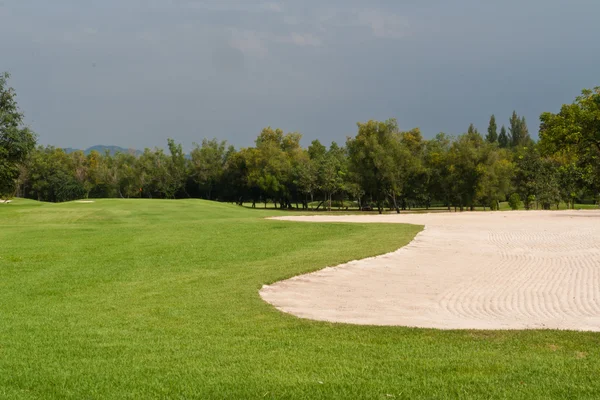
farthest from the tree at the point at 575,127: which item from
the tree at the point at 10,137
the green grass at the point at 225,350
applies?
the tree at the point at 10,137

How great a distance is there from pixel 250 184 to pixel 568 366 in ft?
263

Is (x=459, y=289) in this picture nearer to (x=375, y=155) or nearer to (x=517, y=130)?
(x=375, y=155)

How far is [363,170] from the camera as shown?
64.4 m

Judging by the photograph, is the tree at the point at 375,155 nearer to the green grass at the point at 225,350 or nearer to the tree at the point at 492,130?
the green grass at the point at 225,350

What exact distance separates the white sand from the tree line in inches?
1029

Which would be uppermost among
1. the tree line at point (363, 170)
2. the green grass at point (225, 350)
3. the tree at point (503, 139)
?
the tree at point (503, 139)

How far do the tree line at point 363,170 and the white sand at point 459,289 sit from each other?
1029 inches

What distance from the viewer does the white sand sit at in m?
9.06

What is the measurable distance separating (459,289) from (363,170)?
52.8 m

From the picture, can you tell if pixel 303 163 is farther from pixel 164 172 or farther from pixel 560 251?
pixel 560 251

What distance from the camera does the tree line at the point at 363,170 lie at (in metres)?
53.4

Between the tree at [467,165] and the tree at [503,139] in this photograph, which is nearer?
the tree at [467,165]

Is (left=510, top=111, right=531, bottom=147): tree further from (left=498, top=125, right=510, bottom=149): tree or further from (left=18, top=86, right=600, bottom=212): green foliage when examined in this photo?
(left=18, top=86, right=600, bottom=212): green foliage

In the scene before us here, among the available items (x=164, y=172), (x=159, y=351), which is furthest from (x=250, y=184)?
(x=159, y=351)
